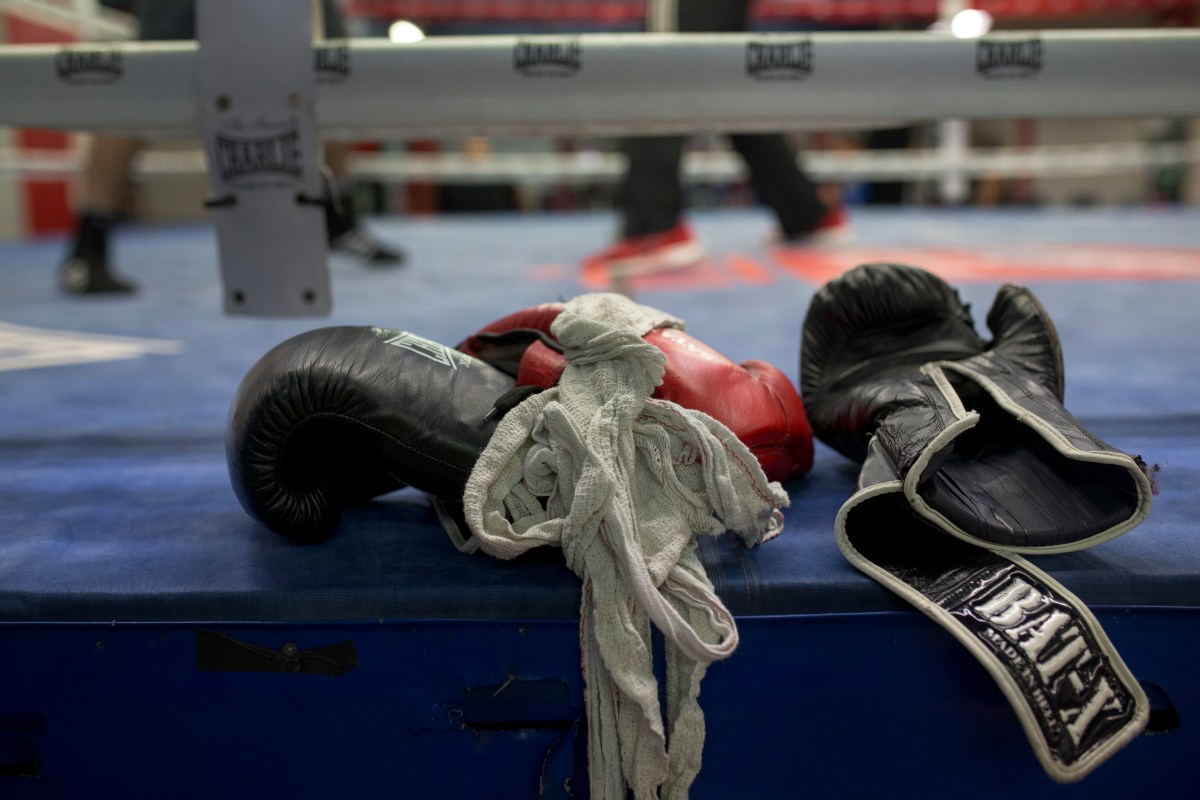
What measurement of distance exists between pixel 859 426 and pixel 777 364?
2.03 feet

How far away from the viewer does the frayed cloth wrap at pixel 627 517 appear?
666 millimetres

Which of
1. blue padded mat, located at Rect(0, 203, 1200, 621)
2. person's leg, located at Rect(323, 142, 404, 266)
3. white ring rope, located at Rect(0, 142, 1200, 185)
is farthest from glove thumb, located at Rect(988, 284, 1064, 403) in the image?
white ring rope, located at Rect(0, 142, 1200, 185)

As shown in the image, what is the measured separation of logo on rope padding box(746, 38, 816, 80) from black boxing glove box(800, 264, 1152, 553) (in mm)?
282

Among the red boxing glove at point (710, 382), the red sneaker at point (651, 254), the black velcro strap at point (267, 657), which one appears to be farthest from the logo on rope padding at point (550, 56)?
the red sneaker at point (651, 254)

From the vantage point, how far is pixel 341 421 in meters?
0.75

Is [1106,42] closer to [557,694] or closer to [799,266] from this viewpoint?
[557,694]

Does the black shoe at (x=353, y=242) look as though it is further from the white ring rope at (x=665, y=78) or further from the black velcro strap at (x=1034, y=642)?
the black velcro strap at (x=1034, y=642)

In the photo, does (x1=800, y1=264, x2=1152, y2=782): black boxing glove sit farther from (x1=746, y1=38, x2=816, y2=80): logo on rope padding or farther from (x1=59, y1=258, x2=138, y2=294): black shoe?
(x1=59, y1=258, x2=138, y2=294): black shoe

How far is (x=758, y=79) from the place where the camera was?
1.10 metres

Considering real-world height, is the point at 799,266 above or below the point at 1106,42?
below

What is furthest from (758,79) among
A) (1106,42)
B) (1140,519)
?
(1140,519)

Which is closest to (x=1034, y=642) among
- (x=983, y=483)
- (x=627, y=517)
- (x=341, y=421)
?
(x=983, y=483)

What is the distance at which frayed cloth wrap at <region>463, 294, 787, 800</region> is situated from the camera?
2.18ft

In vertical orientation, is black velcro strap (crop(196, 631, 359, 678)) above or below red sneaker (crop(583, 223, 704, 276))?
below
